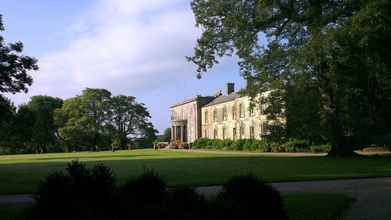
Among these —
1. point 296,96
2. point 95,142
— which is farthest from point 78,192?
point 95,142

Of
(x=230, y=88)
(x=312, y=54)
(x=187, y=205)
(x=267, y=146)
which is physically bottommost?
(x=187, y=205)

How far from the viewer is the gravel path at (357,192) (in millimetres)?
12599

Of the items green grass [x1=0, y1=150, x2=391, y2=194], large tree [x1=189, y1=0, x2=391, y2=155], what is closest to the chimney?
large tree [x1=189, y1=0, x2=391, y2=155]

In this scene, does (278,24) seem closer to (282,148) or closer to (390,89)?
(390,89)

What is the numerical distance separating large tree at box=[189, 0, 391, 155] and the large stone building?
1341 inches

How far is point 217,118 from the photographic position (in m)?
103

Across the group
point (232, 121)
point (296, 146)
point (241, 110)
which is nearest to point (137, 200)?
point (296, 146)

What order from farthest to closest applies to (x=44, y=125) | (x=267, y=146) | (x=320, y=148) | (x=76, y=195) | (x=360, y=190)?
(x=44, y=125) → (x=267, y=146) → (x=320, y=148) → (x=360, y=190) → (x=76, y=195)

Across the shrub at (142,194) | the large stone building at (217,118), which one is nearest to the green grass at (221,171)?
the shrub at (142,194)

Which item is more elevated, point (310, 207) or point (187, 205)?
point (187, 205)

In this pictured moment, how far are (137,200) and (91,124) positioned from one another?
323 feet

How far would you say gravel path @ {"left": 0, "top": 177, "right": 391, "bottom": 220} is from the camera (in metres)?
12.6

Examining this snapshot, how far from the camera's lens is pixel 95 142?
105312 millimetres

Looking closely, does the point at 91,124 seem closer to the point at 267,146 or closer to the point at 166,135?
the point at 166,135
